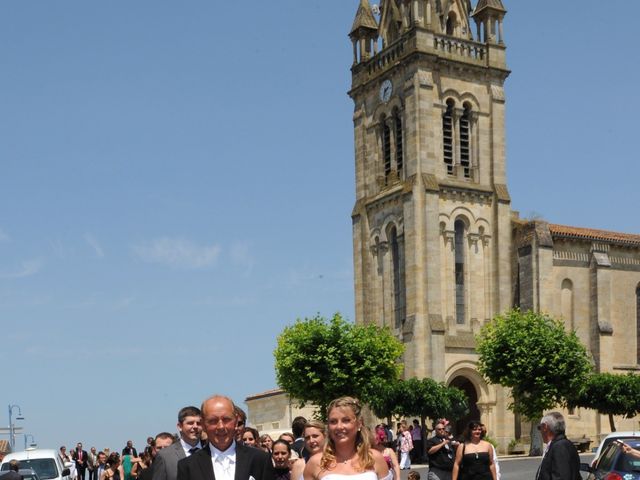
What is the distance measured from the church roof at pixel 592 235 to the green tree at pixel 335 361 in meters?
10.5

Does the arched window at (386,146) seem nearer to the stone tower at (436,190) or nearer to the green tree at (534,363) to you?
the stone tower at (436,190)

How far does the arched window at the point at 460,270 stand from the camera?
54250 mm

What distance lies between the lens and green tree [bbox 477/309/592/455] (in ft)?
152

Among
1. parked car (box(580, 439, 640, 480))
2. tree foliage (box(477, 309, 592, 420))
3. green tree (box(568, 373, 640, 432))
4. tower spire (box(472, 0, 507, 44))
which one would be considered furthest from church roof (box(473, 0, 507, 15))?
parked car (box(580, 439, 640, 480))

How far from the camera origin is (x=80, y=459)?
3647 centimetres

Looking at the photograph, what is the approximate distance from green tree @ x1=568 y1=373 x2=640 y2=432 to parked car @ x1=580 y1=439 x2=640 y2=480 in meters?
35.4

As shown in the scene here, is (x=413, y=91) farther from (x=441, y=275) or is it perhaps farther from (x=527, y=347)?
(x=527, y=347)

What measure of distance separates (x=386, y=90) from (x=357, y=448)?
166ft

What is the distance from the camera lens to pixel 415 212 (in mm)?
52625

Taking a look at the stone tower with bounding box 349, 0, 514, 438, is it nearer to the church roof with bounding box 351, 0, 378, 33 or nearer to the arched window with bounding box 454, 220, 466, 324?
the arched window with bounding box 454, 220, 466, 324

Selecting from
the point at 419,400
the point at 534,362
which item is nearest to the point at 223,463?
the point at 419,400

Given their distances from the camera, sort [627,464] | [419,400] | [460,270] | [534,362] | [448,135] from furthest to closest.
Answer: [448,135] < [460,270] < [419,400] < [534,362] < [627,464]

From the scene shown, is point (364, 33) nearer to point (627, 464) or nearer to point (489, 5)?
point (489, 5)

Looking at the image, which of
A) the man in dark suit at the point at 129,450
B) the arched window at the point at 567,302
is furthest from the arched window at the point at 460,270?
the man in dark suit at the point at 129,450
